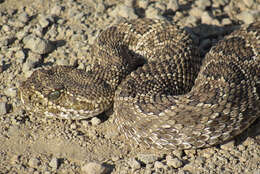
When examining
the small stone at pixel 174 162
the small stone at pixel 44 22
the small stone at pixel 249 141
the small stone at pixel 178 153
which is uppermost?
the small stone at pixel 44 22

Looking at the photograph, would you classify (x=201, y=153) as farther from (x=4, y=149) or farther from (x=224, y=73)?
(x=4, y=149)

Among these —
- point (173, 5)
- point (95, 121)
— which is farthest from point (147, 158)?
point (173, 5)

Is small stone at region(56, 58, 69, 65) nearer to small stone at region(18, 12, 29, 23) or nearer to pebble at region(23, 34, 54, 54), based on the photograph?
pebble at region(23, 34, 54, 54)

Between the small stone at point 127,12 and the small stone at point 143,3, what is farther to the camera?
the small stone at point 143,3

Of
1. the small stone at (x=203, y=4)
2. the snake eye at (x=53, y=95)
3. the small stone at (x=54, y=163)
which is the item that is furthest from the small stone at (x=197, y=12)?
the small stone at (x=54, y=163)

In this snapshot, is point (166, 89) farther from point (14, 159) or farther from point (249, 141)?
point (14, 159)

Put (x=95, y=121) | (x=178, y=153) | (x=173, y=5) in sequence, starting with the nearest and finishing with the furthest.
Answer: (x=178, y=153) < (x=95, y=121) < (x=173, y=5)

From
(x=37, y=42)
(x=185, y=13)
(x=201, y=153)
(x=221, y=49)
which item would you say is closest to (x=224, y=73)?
(x=221, y=49)

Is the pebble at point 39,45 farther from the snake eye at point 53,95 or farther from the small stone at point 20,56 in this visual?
the snake eye at point 53,95
